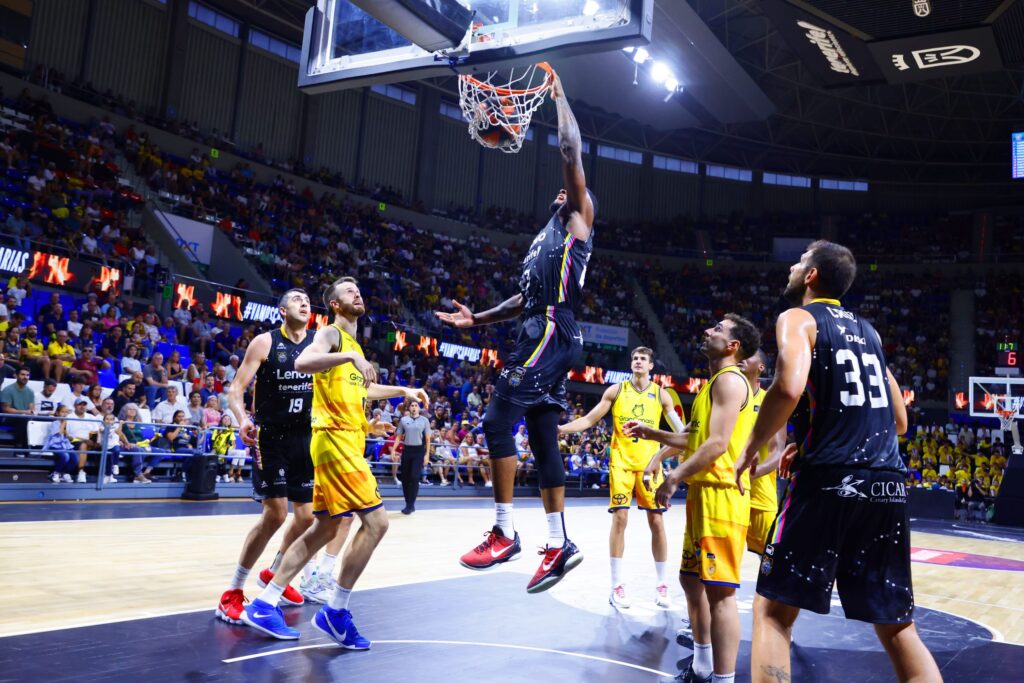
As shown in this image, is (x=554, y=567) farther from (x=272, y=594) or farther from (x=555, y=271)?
(x=272, y=594)

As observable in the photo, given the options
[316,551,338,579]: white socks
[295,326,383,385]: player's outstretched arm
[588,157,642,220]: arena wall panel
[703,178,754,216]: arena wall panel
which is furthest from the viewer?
[703,178,754,216]: arena wall panel

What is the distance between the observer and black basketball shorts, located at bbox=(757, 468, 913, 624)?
9.93 feet

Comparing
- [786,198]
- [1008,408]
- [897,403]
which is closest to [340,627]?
[897,403]

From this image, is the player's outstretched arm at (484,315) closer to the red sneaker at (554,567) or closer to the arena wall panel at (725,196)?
the red sneaker at (554,567)

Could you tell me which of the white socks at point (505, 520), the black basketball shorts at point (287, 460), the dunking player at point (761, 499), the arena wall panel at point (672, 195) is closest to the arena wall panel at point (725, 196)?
the arena wall panel at point (672, 195)

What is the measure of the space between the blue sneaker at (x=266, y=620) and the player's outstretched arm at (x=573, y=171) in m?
3.06

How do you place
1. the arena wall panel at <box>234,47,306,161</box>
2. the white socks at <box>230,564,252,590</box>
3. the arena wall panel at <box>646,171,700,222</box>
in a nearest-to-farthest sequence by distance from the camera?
the white socks at <box>230,564,252,590</box>, the arena wall panel at <box>234,47,306,161</box>, the arena wall panel at <box>646,171,700,222</box>

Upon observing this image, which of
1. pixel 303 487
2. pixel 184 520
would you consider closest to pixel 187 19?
pixel 184 520

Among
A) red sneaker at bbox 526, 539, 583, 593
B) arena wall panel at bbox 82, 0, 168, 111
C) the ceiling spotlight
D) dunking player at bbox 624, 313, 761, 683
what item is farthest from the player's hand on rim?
arena wall panel at bbox 82, 0, 168, 111

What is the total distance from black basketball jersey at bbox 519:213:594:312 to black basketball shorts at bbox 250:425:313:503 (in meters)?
2.40

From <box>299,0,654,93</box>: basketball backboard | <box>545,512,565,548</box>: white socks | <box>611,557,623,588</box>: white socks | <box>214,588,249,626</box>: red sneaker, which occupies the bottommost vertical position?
<box>214,588,249,626</box>: red sneaker

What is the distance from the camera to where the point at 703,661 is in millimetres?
4582

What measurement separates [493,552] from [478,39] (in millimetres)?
4201

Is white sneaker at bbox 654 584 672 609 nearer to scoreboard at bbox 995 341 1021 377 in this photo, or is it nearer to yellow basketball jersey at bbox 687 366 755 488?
yellow basketball jersey at bbox 687 366 755 488
